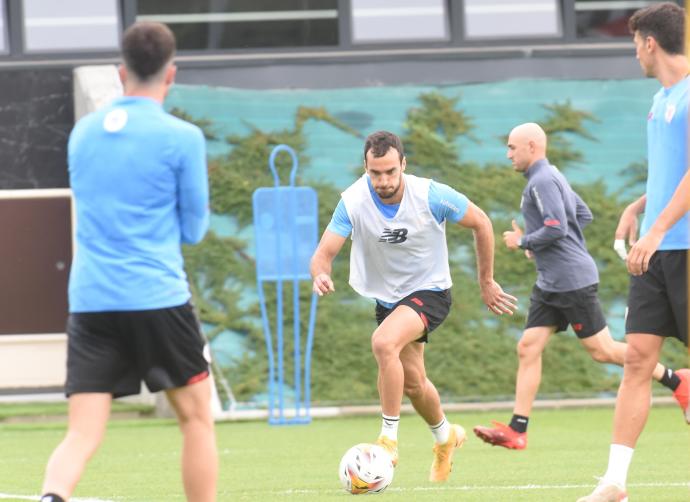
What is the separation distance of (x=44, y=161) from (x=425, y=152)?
4007 mm

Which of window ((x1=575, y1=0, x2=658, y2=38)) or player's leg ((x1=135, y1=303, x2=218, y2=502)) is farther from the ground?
window ((x1=575, y1=0, x2=658, y2=38))

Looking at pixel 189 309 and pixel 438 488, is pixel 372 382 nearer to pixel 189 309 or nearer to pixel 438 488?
pixel 438 488

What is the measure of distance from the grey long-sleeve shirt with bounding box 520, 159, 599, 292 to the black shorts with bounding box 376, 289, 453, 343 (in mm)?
2006

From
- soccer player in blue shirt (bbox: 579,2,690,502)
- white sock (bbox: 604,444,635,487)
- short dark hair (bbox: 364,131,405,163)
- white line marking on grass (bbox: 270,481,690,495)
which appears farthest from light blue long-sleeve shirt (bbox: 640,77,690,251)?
short dark hair (bbox: 364,131,405,163)

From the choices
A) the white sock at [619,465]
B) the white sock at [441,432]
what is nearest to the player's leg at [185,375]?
the white sock at [619,465]

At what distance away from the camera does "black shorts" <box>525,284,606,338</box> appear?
35.7 feet

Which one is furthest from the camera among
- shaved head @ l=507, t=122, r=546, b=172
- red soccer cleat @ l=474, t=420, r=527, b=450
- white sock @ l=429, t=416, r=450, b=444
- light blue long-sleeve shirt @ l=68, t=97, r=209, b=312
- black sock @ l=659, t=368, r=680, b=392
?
shaved head @ l=507, t=122, r=546, b=172

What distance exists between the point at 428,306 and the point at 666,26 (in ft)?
8.18

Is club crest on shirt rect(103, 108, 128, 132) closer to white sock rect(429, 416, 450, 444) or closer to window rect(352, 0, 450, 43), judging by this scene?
white sock rect(429, 416, 450, 444)

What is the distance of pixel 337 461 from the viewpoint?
34.0 ft

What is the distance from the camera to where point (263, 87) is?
16609 mm

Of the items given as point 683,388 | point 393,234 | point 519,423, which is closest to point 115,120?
point 393,234

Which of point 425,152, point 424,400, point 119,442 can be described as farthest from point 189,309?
point 425,152

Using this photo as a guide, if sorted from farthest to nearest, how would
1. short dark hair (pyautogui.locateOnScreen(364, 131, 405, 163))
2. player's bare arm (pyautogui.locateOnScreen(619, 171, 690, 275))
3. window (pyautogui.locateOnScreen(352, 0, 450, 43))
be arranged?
window (pyautogui.locateOnScreen(352, 0, 450, 43)) → short dark hair (pyautogui.locateOnScreen(364, 131, 405, 163)) → player's bare arm (pyautogui.locateOnScreen(619, 171, 690, 275))
